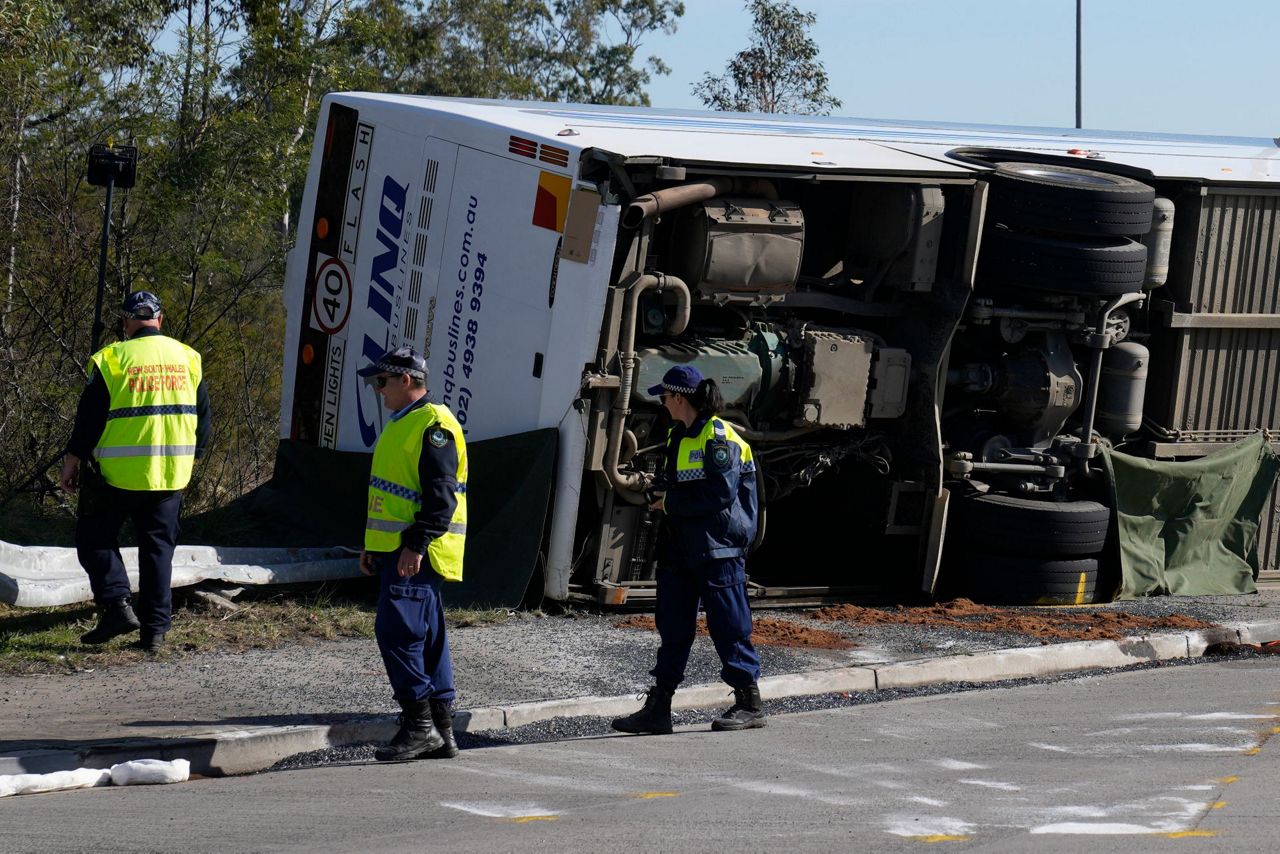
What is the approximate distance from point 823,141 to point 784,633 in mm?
3194

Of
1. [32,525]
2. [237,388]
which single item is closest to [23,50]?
[237,388]

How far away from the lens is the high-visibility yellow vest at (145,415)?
7812mm

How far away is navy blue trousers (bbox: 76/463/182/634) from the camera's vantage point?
7.79 metres

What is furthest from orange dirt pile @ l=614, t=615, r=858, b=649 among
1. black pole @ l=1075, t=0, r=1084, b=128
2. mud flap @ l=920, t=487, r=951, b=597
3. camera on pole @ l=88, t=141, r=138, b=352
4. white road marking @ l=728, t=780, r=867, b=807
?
black pole @ l=1075, t=0, r=1084, b=128

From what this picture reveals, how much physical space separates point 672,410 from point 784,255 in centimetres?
257

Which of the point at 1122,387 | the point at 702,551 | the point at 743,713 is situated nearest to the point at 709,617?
the point at 702,551

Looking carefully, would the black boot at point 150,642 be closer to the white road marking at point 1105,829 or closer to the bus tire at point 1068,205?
the white road marking at point 1105,829

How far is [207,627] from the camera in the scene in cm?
828

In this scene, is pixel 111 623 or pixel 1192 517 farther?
pixel 1192 517

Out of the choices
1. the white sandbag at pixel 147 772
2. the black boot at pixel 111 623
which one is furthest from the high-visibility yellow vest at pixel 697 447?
the black boot at pixel 111 623

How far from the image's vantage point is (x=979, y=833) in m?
5.34

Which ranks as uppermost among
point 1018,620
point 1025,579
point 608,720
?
point 1025,579

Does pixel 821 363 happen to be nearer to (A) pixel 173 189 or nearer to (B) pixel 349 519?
(B) pixel 349 519

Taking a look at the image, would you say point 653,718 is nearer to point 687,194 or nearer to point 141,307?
point 687,194
